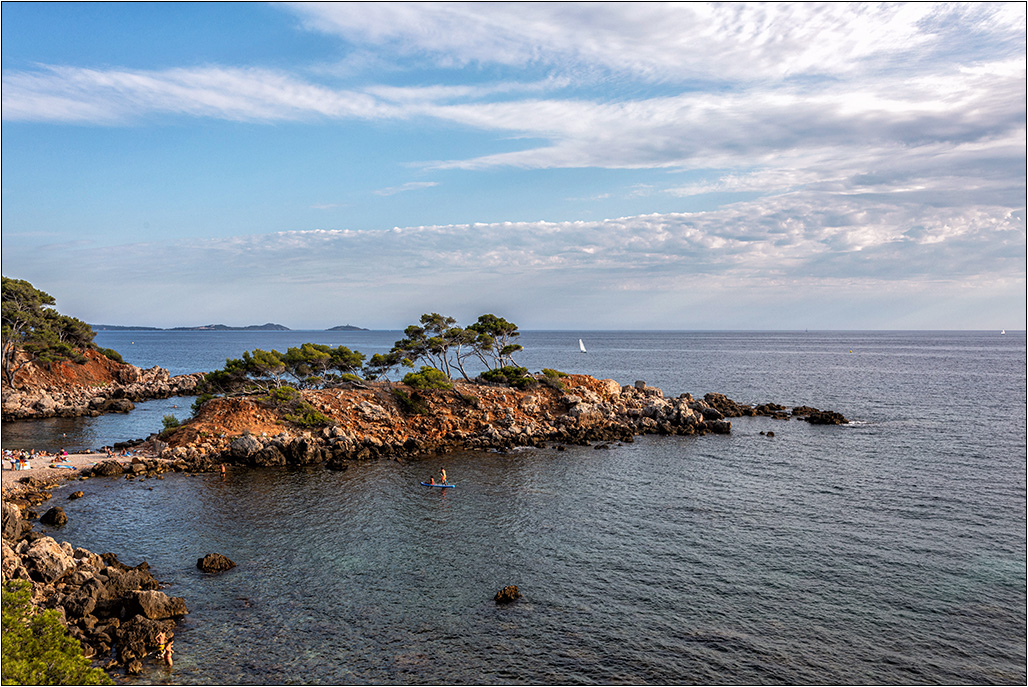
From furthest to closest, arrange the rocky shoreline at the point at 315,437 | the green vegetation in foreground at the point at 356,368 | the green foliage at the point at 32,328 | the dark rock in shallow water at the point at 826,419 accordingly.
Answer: the green foliage at the point at 32,328
the dark rock in shallow water at the point at 826,419
the green vegetation in foreground at the point at 356,368
the rocky shoreline at the point at 315,437

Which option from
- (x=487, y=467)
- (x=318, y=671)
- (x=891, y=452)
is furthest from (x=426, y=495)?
(x=891, y=452)

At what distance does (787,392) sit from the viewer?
10788cm

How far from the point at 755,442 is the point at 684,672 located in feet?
150

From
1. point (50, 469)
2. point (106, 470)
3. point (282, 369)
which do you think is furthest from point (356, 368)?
point (50, 469)

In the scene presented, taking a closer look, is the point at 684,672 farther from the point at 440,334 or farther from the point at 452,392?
the point at 440,334

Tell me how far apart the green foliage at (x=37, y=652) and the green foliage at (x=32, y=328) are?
86447 mm

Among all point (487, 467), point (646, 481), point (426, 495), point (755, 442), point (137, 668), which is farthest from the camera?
point (755, 442)

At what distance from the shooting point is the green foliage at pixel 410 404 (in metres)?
65.9

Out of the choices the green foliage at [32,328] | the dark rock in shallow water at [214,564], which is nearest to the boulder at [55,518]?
the dark rock in shallow water at [214,564]

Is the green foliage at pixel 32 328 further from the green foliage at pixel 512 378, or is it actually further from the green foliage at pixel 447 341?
the green foliage at pixel 512 378

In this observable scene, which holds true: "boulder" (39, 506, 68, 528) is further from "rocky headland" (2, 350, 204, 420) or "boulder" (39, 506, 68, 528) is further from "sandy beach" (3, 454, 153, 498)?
"rocky headland" (2, 350, 204, 420)

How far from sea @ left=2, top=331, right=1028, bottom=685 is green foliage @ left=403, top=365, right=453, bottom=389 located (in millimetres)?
12458

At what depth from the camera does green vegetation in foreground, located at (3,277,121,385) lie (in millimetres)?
85750

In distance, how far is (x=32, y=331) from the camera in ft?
298
